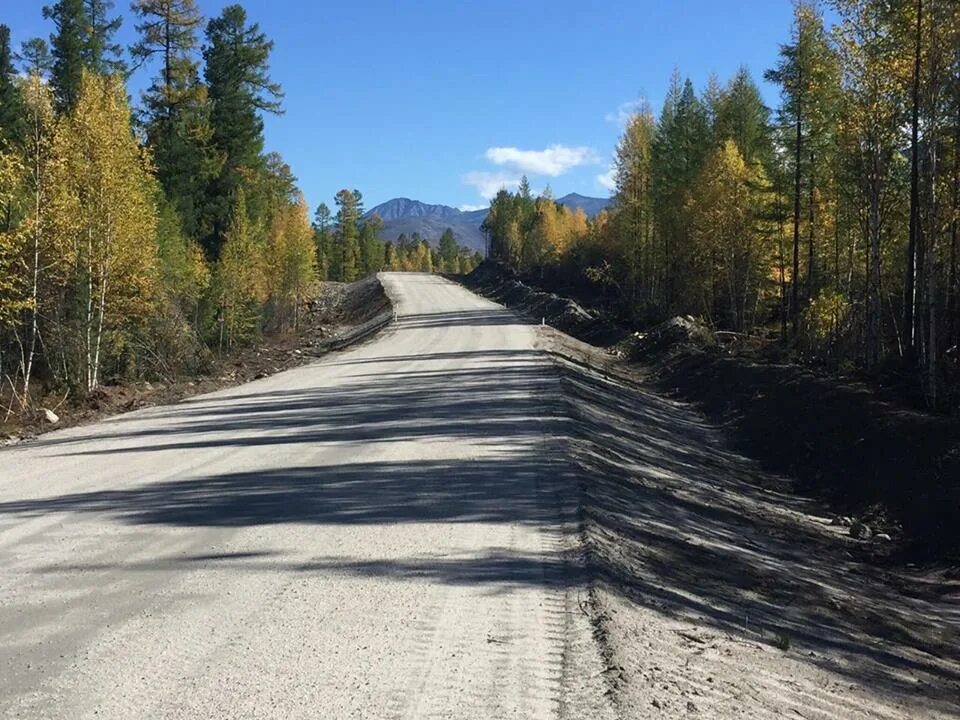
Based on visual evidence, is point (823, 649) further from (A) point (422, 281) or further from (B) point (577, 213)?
(B) point (577, 213)

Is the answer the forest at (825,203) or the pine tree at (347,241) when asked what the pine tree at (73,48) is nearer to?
the forest at (825,203)

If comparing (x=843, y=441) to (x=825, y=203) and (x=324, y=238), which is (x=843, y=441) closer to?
(x=825, y=203)

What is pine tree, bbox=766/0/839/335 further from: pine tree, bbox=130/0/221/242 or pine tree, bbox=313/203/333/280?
pine tree, bbox=313/203/333/280

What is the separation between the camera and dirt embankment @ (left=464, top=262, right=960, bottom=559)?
1035cm

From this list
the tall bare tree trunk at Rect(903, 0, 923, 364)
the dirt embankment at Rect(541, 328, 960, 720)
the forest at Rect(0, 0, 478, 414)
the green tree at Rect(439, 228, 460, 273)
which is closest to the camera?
the dirt embankment at Rect(541, 328, 960, 720)

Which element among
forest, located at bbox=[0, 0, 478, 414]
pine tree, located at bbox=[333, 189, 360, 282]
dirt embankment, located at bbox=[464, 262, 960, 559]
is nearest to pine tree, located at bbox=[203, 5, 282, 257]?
forest, located at bbox=[0, 0, 478, 414]

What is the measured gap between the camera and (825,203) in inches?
1094

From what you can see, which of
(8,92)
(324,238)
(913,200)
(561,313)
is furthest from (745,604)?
(324,238)

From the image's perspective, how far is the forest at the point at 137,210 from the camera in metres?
20.1

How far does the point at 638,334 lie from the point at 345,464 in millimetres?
24654

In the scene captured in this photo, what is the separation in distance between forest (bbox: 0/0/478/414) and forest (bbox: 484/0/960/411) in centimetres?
1919

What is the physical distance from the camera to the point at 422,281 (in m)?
75.9

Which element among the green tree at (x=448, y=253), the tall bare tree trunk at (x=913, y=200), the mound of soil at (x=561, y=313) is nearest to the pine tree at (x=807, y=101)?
the tall bare tree trunk at (x=913, y=200)

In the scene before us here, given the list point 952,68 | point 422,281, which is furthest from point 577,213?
point 952,68
